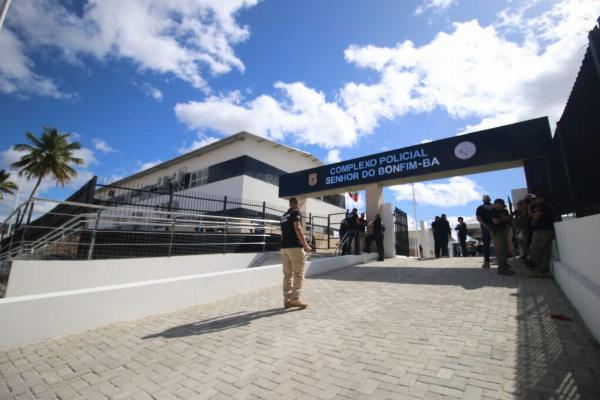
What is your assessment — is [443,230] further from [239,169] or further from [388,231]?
[239,169]

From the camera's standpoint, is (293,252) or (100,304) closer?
(100,304)

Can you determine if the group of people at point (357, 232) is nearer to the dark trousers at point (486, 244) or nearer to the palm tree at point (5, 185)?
the dark trousers at point (486, 244)

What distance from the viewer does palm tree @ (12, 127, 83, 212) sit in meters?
27.0

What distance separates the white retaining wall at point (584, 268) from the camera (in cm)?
285

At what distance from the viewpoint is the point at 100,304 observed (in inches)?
148

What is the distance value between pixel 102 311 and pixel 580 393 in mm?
4863

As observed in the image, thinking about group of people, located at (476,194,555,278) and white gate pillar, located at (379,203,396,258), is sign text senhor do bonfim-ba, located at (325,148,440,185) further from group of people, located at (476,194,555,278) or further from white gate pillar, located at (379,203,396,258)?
group of people, located at (476,194,555,278)

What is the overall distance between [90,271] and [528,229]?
983 centimetres

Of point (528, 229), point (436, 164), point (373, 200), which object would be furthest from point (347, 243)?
point (528, 229)

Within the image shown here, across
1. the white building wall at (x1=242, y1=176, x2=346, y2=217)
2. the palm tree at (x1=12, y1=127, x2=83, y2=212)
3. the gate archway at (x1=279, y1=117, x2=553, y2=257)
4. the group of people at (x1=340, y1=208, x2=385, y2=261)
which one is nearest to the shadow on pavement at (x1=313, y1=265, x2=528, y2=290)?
the group of people at (x1=340, y1=208, x2=385, y2=261)

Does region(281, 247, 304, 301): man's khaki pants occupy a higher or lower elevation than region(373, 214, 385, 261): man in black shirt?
lower

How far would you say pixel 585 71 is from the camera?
11.7ft

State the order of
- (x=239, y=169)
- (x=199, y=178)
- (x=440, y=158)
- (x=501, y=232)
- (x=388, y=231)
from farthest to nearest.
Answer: (x=199, y=178), (x=239, y=169), (x=388, y=231), (x=440, y=158), (x=501, y=232)

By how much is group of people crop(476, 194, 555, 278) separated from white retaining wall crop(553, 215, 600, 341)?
0.87 metres
